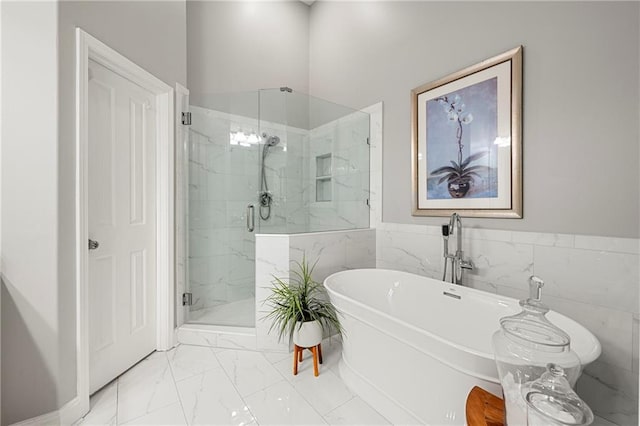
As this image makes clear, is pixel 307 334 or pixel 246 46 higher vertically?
pixel 246 46

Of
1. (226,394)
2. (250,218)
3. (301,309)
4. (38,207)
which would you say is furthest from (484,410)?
(250,218)

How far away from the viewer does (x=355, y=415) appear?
5.05ft

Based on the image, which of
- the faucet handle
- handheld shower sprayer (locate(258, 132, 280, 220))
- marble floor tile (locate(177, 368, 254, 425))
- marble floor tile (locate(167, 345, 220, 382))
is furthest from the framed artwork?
marble floor tile (locate(167, 345, 220, 382))

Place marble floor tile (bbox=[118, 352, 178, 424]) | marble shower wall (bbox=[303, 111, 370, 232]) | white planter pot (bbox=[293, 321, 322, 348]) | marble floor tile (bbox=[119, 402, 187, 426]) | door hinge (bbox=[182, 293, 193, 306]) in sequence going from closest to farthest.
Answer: marble floor tile (bbox=[119, 402, 187, 426]) → marble floor tile (bbox=[118, 352, 178, 424]) → white planter pot (bbox=[293, 321, 322, 348]) → door hinge (bbox=[182, 293, 193, 306]) → marble shower wall (bbox=[303, 111, 370, 232])

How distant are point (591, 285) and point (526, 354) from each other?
1332 millimetres

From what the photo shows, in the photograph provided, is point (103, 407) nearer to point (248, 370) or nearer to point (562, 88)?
point (248, 370)

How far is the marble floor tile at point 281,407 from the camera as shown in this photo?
1.50 metres

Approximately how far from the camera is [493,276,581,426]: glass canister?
63 cm

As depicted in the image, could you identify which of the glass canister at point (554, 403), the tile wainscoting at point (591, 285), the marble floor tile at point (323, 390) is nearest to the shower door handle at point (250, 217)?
the marble floor tile at point (323, 390)

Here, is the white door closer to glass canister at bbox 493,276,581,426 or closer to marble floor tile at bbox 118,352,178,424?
marble floor tile at bbox 118,352,178,424

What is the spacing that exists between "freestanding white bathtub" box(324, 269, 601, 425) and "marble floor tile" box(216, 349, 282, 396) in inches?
20.4

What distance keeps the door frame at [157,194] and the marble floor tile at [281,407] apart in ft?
3.20

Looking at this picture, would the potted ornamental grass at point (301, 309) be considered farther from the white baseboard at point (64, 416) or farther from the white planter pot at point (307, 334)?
the white baseboard at point (64, 416)

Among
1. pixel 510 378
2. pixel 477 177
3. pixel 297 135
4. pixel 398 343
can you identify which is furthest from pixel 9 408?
pixel 477 177
